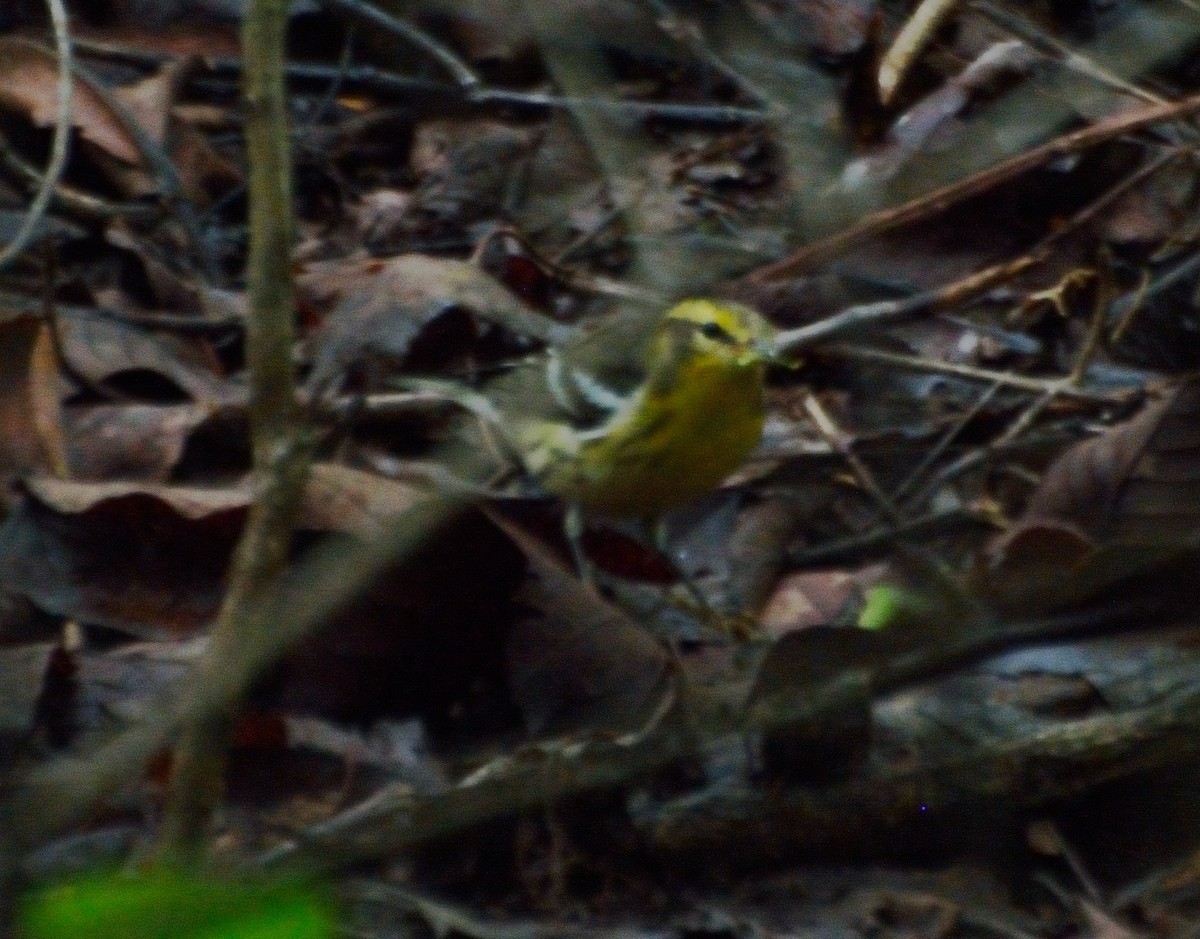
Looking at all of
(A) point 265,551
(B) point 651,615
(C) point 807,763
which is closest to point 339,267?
(B) point 651,615

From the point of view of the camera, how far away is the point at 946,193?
3.95m

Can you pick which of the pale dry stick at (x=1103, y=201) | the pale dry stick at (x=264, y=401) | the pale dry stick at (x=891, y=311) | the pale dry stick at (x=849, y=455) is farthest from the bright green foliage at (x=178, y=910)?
the pale dry stick at (x=1103, y=201)

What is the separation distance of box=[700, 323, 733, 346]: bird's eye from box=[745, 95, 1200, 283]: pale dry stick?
0.46 metres

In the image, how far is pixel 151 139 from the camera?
580 cm

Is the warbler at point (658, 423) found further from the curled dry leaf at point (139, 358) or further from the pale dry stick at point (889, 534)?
the curled dry leaf at point (139, 358)

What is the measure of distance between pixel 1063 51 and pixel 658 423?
1.25 metres

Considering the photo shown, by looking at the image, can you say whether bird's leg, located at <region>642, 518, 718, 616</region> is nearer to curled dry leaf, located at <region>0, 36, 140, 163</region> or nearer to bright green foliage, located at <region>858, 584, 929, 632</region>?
bright green foliage, located at <region>858, 584, 929, 632</region>

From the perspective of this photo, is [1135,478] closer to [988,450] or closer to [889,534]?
[889,534]

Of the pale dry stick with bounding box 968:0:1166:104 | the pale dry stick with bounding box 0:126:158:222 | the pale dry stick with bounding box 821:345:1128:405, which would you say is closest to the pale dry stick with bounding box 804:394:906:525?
A: the pale dry stick with bounding box 821:345:1128:405

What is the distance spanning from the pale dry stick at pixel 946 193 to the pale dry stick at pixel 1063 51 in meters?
0.07

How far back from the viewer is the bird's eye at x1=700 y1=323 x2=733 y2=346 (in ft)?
15.1

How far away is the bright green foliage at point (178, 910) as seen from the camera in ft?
3.25

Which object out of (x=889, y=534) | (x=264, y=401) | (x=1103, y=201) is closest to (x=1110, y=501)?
(x=889, y=534)

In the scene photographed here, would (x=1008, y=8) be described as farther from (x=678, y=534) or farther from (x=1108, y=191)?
(x=678, y=534)
